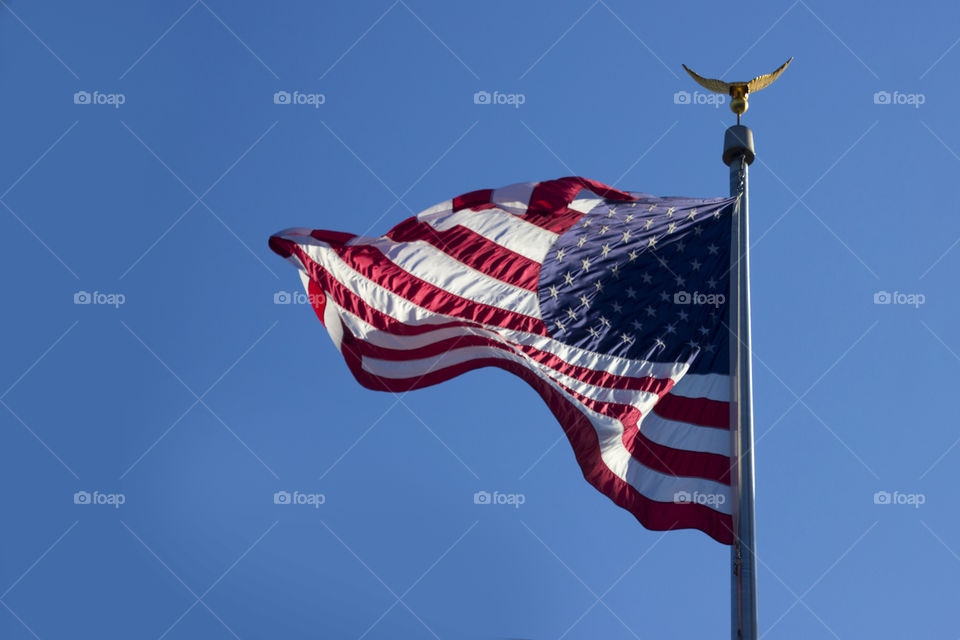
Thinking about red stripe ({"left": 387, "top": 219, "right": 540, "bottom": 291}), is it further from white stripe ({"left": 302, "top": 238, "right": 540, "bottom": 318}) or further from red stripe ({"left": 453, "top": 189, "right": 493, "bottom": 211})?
red stripe ({"left": 453, "top": 189, "right": 493, "bottom": 211})

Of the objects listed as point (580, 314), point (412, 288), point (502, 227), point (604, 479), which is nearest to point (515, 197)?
point (502, 227)

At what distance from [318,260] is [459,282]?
2.20 metres

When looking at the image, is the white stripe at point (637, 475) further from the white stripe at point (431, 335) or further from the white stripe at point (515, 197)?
the white stripe at point (515, 197)

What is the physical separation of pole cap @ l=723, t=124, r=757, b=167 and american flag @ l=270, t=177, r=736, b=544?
1.97 feet

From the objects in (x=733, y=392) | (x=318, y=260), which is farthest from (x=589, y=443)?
(x=318, y=260)

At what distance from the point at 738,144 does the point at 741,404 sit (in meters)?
3.50

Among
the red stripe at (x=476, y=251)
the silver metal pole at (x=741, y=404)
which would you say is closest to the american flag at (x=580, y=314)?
the red stripe at (x=476, y=251)

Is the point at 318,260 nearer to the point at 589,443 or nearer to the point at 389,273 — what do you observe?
the point at 389,273

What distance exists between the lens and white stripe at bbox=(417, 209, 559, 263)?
1800cm

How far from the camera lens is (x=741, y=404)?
49.5 feet

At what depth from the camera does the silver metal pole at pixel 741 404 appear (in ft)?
46.1

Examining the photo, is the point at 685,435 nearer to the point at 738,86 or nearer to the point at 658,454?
the point at 658,454

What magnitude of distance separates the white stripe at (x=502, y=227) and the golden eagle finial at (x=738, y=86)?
2.89 m

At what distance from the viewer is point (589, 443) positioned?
16.3 metres
